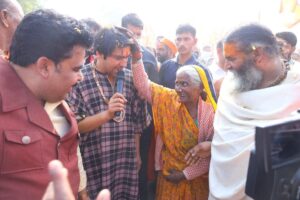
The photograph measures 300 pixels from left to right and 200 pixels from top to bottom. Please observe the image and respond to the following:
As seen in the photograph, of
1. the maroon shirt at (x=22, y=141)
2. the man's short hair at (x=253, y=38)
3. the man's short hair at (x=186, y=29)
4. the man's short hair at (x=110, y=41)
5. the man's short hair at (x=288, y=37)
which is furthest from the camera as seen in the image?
the man's short hair at (x=288, y=37)

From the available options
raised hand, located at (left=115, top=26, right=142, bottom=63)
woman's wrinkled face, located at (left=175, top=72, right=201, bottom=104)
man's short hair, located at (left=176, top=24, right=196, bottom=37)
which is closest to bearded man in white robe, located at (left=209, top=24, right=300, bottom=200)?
woman's wrinkled face, located at (left=175, top=72, right=201, bottom=104)

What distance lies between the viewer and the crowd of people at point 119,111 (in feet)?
4.24

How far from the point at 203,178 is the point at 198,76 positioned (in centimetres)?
81

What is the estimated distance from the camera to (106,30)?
2.37 m

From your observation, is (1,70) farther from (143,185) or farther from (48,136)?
(143,185)

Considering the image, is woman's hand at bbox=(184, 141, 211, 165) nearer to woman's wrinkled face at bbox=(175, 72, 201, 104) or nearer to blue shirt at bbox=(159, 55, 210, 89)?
woman's wrinkled face at bbox=(175, 72, 201, 104)

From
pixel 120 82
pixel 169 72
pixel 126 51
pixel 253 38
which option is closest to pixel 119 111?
pixel 120 82

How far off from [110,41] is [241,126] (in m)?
1.07

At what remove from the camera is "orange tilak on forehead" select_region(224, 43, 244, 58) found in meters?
2.20

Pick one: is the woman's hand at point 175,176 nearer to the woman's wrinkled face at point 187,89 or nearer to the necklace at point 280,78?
the woman's wrinkled face at point 187,89

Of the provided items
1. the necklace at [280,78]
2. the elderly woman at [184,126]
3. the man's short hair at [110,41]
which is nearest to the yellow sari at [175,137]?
the elderly woman at [184,126]

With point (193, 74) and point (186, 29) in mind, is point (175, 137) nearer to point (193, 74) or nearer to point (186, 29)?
point (193, 74)

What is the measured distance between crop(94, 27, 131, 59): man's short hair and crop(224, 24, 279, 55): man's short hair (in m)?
0.73

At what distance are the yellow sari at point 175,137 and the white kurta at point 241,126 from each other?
11.8 inches
